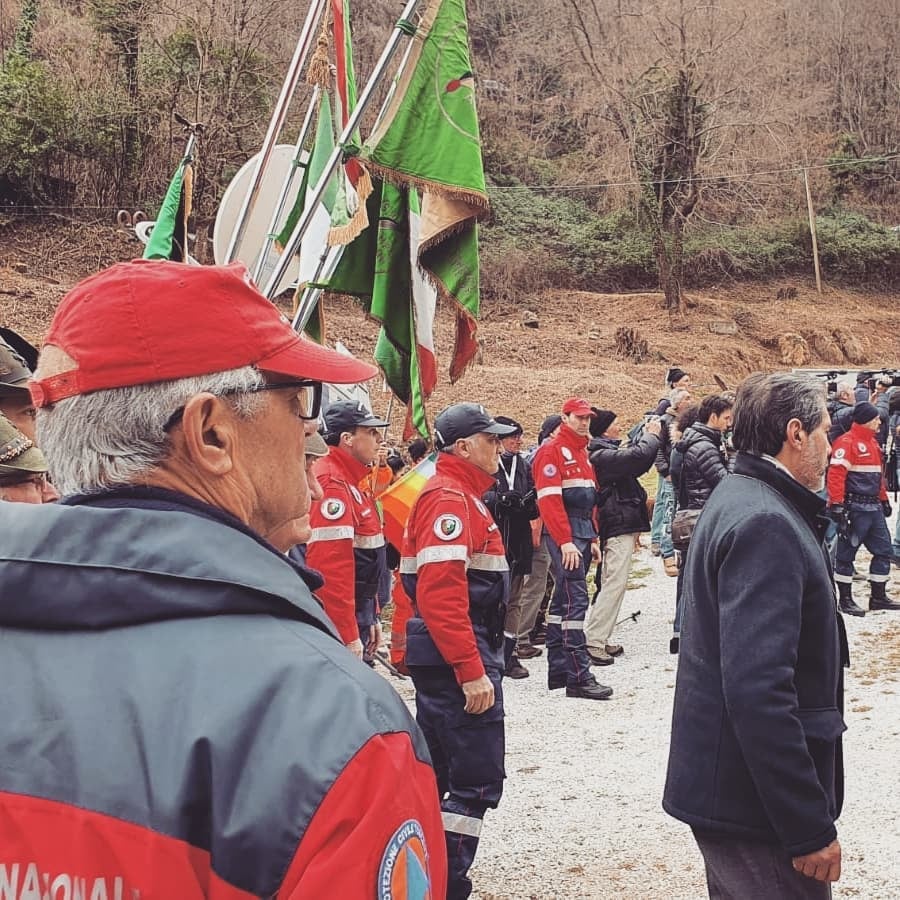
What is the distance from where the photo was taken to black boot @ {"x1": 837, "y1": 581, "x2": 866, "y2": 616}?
973cm

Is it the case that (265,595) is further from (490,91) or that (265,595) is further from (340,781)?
(490,91)

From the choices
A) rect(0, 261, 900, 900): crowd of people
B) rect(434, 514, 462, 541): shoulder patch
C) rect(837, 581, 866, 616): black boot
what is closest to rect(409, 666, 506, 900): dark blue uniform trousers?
rect(434, 514, 462, 541): shoulder patch

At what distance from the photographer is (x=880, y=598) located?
32.7 ft

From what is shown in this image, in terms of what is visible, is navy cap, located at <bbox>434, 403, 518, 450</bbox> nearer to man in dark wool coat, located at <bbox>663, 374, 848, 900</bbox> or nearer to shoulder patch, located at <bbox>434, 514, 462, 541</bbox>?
shoulder patch, located at <bbox>434, 514, 462, 541</bbox>

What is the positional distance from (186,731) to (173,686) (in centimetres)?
6

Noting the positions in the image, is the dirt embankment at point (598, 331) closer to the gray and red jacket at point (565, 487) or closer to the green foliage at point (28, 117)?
the green foliage at point (28, 117)

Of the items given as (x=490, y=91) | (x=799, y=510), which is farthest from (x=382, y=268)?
(x=490, y=91)

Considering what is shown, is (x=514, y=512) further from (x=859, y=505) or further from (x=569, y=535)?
(x=859, y=505)

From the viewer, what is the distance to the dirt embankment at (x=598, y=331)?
23344 millimetres

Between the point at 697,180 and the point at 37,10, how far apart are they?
66.5ft

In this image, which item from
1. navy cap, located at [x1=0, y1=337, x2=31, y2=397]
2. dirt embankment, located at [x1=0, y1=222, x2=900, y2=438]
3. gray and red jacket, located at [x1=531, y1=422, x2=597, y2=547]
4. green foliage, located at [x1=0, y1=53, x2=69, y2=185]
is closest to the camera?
navy cap, located at [x1=0, y1=337, x2=31, y2=397]

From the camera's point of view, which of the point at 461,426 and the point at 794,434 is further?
the point at 461,426

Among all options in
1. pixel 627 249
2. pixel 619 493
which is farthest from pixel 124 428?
pixel 627 249

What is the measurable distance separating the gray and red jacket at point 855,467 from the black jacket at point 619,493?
2.59m
